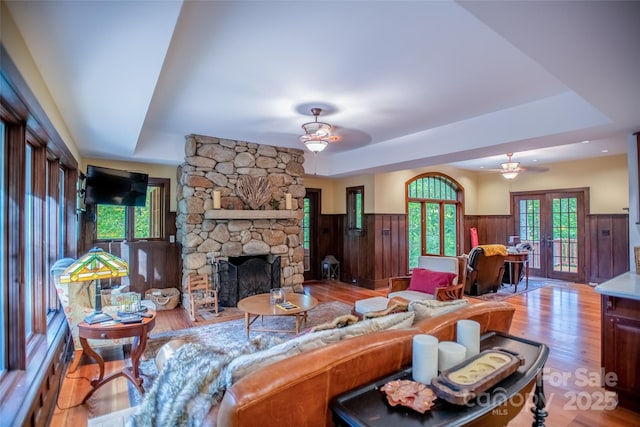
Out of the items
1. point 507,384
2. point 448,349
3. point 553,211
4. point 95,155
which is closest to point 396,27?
point 448,349

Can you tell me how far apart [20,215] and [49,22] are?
1.12 metres

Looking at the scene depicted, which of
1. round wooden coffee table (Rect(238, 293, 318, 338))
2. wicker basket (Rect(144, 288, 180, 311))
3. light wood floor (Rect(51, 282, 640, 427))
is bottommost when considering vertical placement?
light wood floor (Rect(51, 282, 640, 427))

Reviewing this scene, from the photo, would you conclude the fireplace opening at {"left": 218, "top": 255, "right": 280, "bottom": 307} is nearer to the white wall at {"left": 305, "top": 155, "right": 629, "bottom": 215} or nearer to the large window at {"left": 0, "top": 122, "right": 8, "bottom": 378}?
the white wall at {"left": 305, "top": 155, "right": 629, "bottom": 215}

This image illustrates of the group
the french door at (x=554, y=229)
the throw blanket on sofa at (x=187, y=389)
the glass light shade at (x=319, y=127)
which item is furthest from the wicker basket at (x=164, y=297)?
the french door at (x=554, y=229)

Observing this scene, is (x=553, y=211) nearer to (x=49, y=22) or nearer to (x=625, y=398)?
(x=625, y=398)

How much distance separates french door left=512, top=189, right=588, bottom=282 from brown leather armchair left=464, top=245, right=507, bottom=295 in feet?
7.75

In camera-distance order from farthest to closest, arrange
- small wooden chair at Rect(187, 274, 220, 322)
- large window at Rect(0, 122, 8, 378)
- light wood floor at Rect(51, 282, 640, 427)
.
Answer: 1. small wooden chair at Rect(187, 274, 220, 322)
2. light wood floor at Rect(51, 282, 640, 427)
3. large window at Rect(0, 122, 8, 378)

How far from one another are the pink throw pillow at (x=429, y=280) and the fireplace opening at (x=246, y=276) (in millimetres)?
2315

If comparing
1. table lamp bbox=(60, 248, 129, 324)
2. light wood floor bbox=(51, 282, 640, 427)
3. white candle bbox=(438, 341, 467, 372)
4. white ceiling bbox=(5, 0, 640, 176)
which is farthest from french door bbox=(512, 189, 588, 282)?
table lamp bbox=(60, 248, 129, 324)

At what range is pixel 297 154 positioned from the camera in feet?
19.6

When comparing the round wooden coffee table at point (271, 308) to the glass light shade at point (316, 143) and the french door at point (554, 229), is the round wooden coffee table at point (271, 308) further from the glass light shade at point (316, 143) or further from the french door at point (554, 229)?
the french door at point (554, 229)

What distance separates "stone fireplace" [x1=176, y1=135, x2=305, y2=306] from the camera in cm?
506

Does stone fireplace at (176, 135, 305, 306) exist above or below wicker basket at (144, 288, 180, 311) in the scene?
above

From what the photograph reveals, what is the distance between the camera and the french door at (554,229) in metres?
7.40
